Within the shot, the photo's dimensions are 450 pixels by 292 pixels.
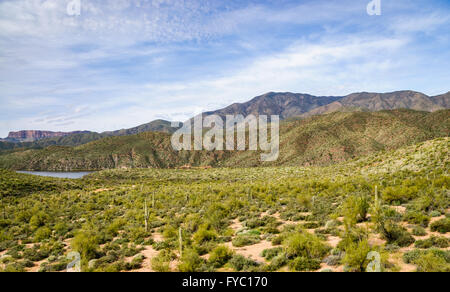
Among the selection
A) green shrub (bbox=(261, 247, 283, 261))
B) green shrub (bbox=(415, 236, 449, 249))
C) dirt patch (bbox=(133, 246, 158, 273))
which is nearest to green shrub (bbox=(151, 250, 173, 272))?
dirt patch (bbox=(133, 246, 158, 273))

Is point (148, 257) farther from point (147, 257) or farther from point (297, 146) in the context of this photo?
point (297, 146)

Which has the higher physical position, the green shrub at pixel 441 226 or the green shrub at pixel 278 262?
the green shrub at pixel 441 226

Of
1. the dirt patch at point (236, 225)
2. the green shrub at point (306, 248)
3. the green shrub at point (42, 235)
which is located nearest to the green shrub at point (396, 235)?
the green shrub at point (306, 248)

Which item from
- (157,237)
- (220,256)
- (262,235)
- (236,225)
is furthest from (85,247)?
(262,235)

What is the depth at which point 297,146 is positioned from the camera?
83188mm

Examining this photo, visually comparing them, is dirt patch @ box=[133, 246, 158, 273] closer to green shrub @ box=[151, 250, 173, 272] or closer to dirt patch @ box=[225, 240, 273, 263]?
green shrub @ box=[151, 250, 173, 272]

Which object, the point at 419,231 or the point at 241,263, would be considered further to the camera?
the point at 419,231

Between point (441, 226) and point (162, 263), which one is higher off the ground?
point (441, 226)

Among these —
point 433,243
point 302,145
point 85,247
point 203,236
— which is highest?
point 302,145

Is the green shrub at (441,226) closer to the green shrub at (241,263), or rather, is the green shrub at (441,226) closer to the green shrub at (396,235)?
the green shrub at (396,235)

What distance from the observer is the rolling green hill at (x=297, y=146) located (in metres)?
69.3
